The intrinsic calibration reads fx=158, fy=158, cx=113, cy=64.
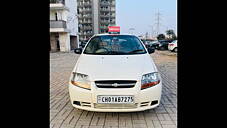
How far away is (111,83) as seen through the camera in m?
2.46

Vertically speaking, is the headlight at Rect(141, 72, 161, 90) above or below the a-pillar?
below

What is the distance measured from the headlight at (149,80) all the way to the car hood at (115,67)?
71 mm

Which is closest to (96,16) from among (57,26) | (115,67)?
(57,26)

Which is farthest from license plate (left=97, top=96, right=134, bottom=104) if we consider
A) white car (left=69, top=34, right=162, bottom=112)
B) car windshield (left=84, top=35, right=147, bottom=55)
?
car windshield (left=84, top=35, right=147, bottom=55)

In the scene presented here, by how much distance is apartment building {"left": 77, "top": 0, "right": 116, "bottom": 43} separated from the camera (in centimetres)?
6550

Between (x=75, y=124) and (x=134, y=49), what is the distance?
2.00 metres

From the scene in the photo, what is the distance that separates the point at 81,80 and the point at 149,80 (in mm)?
1123

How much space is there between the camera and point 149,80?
2617mm

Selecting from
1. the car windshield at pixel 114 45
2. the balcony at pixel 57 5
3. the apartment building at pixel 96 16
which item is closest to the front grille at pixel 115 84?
the car windshield at pixel 114 45

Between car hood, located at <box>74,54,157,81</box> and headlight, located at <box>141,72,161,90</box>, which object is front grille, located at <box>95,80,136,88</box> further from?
headlight, located at <box>141,72,161,90</box>

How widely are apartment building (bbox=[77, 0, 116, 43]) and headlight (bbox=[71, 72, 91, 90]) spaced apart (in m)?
63.5

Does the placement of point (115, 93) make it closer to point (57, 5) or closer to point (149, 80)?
point (149, 80)
